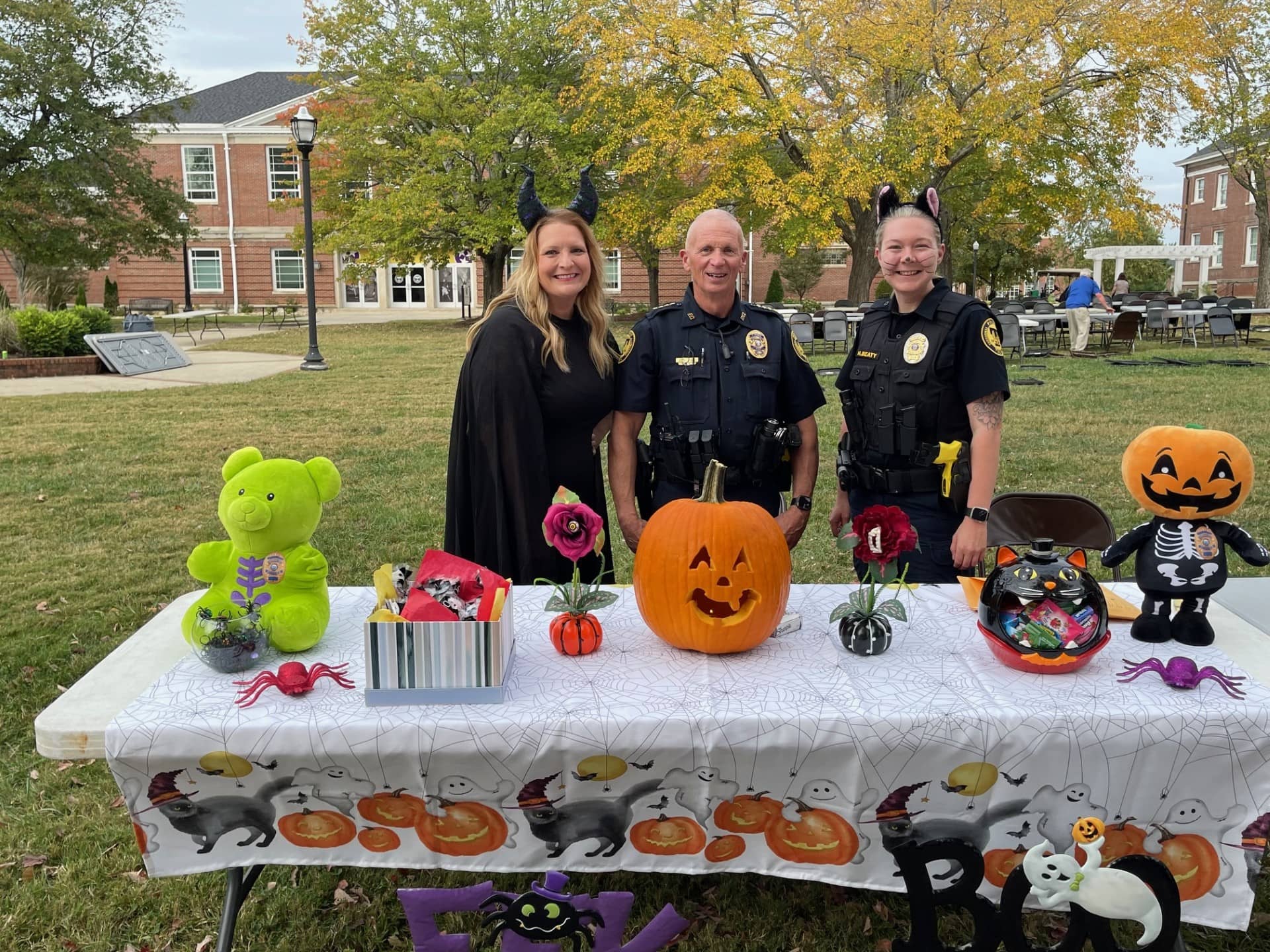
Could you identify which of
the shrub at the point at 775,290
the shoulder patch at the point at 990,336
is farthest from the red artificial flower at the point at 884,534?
the shrub at the point at 775,290

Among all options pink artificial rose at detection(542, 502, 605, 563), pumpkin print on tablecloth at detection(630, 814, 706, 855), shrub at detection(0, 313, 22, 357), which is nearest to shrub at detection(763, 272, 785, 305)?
shrub at detection(0, 313, 22, 357)

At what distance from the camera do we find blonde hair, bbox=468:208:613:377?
3.07 meters

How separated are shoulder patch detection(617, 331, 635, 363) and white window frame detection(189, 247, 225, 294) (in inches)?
1615

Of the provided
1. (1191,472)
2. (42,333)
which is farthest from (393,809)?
(42,333)

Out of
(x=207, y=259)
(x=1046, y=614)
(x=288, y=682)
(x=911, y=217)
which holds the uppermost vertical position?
(x=207, y=259)

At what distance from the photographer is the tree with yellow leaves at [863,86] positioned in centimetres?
1912

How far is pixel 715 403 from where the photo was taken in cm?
317

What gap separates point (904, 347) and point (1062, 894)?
188 cm

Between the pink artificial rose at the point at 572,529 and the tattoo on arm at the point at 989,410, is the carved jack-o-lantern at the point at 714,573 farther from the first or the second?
the tattoo on arm at the point at 989,410

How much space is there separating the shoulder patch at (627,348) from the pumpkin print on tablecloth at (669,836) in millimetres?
1712

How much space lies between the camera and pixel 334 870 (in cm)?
289

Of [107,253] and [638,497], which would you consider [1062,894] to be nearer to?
[638,497]

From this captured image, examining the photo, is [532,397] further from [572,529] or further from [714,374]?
[572,529]

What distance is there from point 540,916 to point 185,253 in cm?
3850
